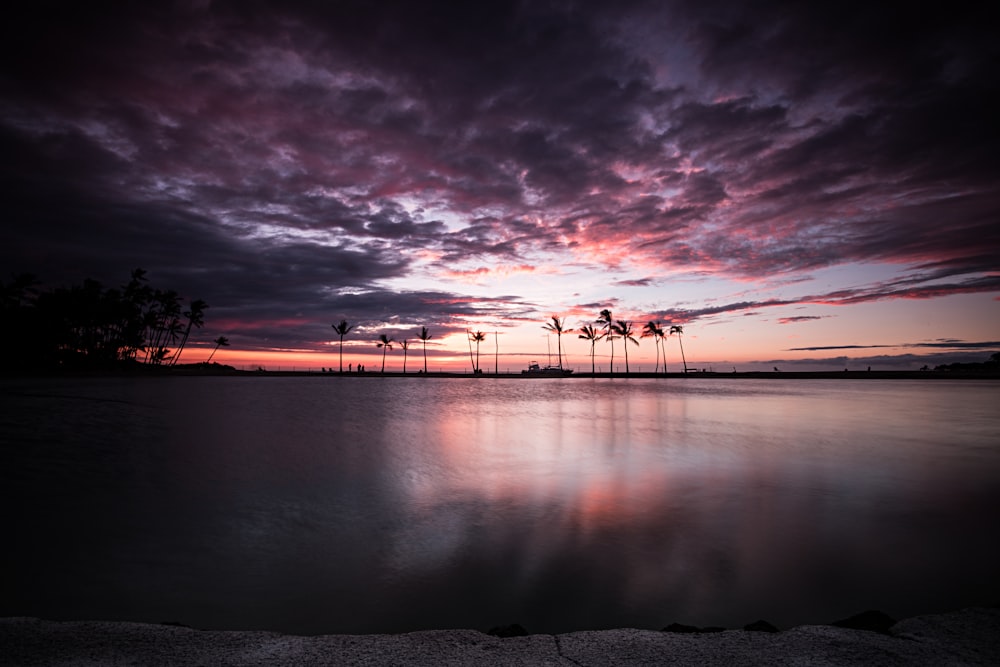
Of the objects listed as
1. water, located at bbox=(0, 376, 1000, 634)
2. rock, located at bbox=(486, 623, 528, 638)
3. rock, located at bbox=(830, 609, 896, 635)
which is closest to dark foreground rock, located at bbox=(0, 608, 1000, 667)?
rock, located at bbox=(830, 609, 896, 635)

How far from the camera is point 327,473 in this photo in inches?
460

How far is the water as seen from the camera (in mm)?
5156

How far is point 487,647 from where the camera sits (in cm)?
310

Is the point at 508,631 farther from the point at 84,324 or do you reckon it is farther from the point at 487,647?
the point at 84,324

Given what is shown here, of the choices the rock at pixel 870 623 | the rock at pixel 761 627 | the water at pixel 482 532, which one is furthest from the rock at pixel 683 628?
the rock at pixel 870 623

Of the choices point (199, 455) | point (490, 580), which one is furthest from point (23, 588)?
point (199, 455)

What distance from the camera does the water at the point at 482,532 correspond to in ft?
16.9

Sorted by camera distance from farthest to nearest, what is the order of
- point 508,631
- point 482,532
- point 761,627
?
point 482,532 < point 761,627 < point 508,631

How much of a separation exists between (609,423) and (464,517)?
1647 cm

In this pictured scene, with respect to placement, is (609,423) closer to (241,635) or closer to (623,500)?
(623,500)

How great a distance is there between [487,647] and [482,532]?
4.68m

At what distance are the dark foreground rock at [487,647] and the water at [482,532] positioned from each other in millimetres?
1687

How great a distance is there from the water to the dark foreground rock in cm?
169

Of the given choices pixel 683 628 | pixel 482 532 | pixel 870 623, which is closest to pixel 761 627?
pixel 683 628
